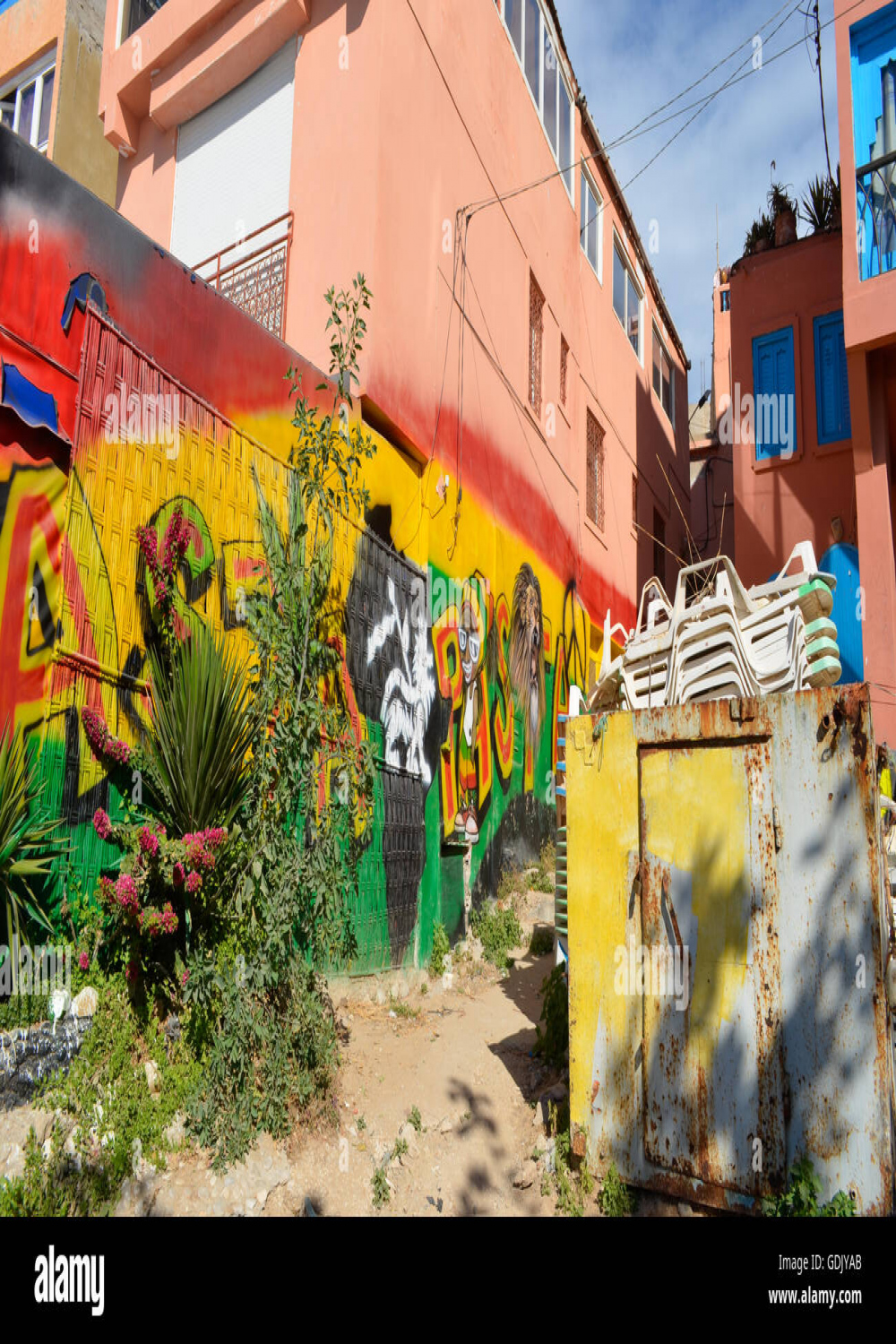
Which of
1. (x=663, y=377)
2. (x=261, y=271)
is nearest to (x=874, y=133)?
(x=261, y=271)

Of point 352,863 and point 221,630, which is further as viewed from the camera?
point 221,630

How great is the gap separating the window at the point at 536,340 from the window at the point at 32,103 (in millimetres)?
6172

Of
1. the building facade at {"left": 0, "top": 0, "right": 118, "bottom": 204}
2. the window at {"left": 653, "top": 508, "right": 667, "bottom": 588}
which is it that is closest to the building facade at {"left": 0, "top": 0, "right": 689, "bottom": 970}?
→ the building facade at {"left": 0, "top": 0, "right": 118, "bottom": 204}

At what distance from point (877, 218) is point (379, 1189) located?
901cm

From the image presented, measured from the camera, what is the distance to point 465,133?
9.44 metres

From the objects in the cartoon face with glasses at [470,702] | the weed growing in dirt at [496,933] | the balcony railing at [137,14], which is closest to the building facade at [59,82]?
the balcony railing at [137,14]

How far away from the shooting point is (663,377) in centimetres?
1933

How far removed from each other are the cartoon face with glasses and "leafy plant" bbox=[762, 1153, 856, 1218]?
5.10 metres
